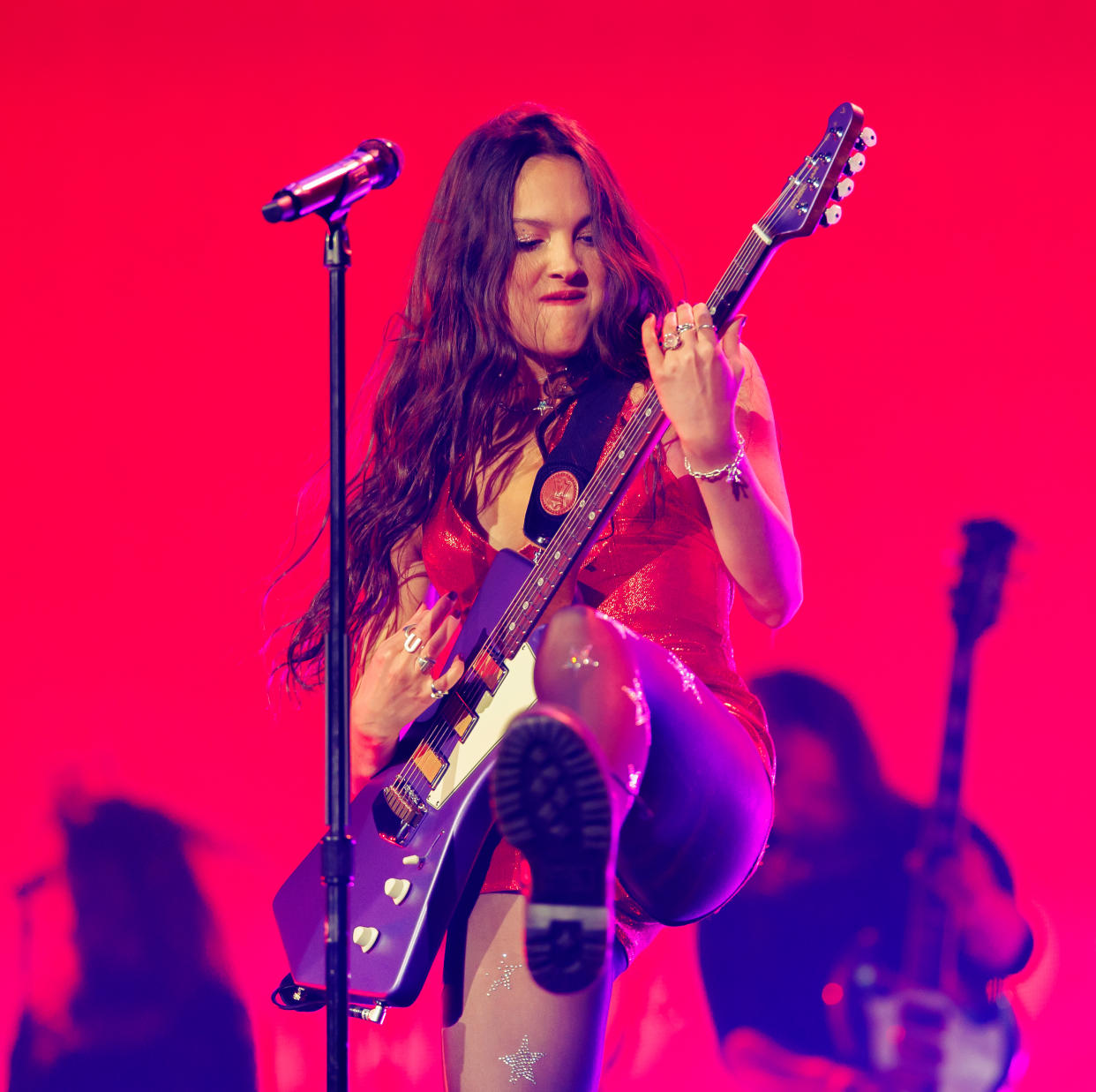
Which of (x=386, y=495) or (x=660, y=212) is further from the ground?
(x=660, y=212)

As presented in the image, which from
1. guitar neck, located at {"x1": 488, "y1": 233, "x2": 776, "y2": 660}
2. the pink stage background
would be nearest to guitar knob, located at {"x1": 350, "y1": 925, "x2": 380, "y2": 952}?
guitar neck, located at {"x1": 488, "y1": 233, "x2": 776, "y2": 660}

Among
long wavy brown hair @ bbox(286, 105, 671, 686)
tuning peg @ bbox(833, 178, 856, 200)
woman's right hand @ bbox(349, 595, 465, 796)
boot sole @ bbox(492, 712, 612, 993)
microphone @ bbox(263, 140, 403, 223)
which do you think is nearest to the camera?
boot sole @ bbox(492, 712, 612, 993)

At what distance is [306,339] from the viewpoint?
2379 mm

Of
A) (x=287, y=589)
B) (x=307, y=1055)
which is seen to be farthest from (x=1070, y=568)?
(x=307, y=1055)

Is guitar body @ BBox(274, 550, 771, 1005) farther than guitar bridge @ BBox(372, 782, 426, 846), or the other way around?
guitar bridge @ BBox(372, 782, 426, 846)

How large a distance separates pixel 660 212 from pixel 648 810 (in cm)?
142

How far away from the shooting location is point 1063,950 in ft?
6.82

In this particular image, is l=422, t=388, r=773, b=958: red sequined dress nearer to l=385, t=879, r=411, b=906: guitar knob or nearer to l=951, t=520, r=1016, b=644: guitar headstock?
l=385, t=879, r=411, b=906: guitar knob

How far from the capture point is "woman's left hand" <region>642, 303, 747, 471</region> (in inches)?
52.4

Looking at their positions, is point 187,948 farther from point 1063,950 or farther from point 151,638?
point 1063,950

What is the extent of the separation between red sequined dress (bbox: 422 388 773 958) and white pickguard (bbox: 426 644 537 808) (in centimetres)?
14

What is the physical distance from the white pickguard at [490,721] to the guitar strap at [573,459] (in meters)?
0.19

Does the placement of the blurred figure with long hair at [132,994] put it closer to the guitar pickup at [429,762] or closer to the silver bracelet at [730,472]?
the guitar pickup at [429,762]

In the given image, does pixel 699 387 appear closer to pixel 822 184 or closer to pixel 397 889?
pixel 822 184
